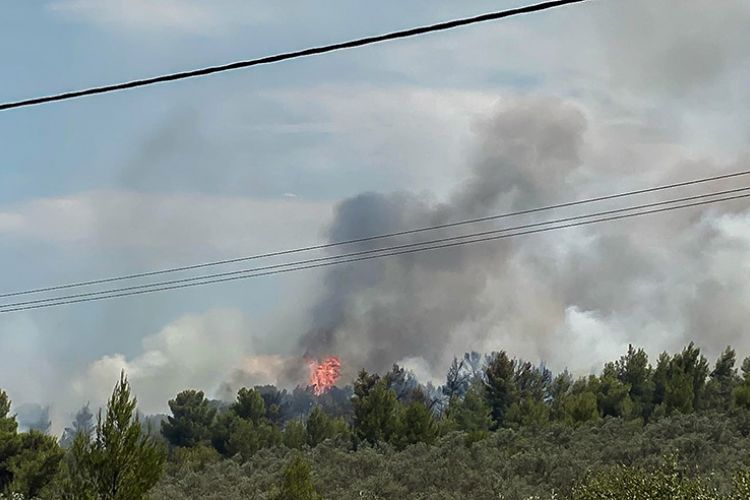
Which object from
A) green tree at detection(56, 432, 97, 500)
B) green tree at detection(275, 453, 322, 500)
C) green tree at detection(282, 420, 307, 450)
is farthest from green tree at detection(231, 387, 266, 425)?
green tree at detection(56, 432, 97, 500)

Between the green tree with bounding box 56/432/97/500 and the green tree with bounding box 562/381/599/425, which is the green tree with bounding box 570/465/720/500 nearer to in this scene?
the green tree with bounding box 56/432/97/500

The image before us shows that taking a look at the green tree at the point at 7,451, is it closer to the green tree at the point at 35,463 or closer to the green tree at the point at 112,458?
the green tree at the point at 35,463

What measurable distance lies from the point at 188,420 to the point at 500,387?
25677 mm

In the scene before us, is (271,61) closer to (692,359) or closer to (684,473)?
(684,473)

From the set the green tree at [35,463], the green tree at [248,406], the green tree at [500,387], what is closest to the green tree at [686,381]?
the green tree at [500,387]

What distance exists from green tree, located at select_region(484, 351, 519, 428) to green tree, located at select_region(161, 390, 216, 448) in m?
23.0

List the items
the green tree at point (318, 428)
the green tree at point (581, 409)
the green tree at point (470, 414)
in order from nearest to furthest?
the green tree at point (581, 409)
the green tree at point (318, 428)
the green tree at point (470, 414)

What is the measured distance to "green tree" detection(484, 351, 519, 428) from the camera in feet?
290

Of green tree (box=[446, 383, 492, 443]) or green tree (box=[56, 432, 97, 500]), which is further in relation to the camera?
green tree (box=[446, 383, 492, 443])

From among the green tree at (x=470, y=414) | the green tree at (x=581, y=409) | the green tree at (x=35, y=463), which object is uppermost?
the green tree at (x=470, y=414)

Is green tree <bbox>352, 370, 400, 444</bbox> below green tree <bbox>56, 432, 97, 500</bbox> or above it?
above

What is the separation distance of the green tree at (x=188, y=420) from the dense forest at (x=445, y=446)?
13 centimetres

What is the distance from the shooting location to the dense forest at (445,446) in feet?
96.0

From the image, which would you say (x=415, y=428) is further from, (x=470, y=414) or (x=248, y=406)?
(x=248, y=406)
